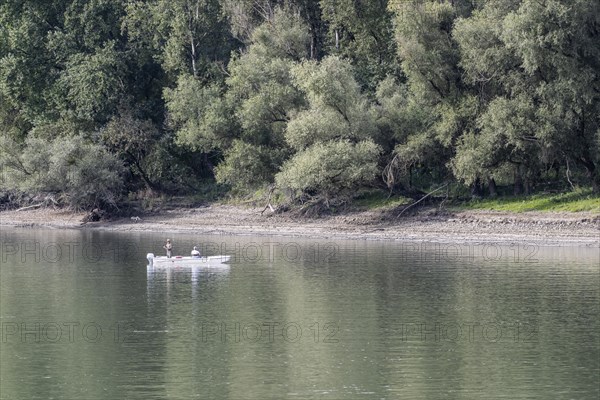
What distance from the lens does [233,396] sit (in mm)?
29781

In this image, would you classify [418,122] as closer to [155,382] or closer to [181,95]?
[181,95]

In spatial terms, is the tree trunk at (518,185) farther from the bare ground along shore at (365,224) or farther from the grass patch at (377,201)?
the grass patch at (377,201)

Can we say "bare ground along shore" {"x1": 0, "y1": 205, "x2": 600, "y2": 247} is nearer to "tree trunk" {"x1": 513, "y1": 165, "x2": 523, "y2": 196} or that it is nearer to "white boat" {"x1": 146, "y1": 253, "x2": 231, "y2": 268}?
"tree trunk" {"x1": 513, "y1": 165, "x2": 523, "y2": 196}

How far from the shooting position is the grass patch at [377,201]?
231ft

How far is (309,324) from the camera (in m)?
40.0

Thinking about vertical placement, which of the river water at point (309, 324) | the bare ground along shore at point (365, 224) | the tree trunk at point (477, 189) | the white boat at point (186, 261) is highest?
the tree trunk at point (477, 189)

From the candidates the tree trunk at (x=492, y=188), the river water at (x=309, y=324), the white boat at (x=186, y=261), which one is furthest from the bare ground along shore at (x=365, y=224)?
the white boat at (x=186, y=261)

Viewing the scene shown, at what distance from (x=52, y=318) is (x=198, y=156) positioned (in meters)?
43.1

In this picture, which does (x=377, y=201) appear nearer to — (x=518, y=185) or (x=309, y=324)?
(x=518, y=185)

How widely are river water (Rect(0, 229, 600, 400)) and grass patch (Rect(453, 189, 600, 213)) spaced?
18.4 ft

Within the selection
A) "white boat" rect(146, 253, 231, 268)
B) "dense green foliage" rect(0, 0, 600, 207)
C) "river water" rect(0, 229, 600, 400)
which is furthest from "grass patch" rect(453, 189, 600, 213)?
"white boat" rect(146, 253, 231, 268)

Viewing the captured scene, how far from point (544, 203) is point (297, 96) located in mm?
17568

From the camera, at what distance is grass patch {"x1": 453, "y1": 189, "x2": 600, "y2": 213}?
208 feet

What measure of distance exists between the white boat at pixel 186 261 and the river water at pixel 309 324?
49 cm
